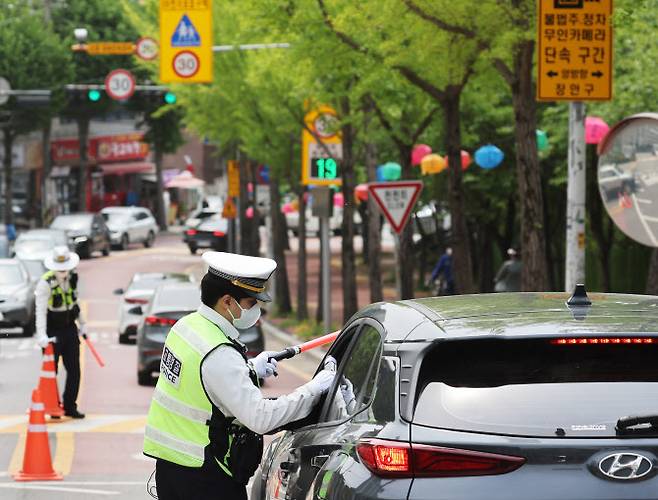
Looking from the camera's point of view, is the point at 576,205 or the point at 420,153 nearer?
the point at 576,205

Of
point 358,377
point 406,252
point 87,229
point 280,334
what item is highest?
point 358,377

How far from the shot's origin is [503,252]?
39.9 metres

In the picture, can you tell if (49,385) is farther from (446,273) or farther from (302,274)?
(446,273)

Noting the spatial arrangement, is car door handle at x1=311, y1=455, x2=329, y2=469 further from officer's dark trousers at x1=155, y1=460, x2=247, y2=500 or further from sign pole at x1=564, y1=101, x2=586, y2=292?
sign pole at x1=564, y1=101, x2=586, y2=292

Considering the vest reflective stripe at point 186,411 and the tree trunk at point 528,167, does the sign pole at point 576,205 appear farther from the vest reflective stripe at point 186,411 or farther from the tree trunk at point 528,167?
the vest reflective stripe at point 186,411

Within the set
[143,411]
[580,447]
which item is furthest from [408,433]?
[143,411]

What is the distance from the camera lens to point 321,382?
20.5ft

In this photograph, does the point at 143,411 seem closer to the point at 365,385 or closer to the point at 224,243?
the point at 365,385

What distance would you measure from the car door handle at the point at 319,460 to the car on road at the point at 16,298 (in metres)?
25.6

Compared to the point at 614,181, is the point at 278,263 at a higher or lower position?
lower

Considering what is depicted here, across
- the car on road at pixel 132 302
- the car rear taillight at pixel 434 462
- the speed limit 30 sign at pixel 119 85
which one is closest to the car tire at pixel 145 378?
the car on road at pixel 132 302

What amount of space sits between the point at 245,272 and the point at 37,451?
23.0 ft

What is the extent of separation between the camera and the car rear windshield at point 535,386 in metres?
4.82

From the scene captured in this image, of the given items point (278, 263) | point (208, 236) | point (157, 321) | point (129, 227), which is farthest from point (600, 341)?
point (129, 227)
